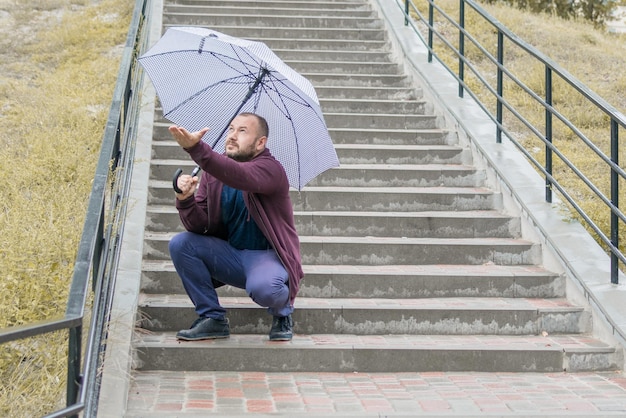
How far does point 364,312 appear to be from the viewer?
571 centimetres

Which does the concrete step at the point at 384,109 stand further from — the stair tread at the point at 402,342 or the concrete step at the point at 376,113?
the stair tread at the point at 402,342

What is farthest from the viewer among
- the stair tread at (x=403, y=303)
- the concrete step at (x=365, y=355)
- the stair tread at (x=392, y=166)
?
the stair tread at (x=392, y=166)

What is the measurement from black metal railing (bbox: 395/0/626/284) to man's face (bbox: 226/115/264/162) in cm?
243

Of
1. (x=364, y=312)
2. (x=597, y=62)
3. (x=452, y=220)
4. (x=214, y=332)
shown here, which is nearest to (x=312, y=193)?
(x=452, y=220)

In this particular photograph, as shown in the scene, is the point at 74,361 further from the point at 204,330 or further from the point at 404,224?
the point at 404,224

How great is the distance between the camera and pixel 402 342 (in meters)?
5.54

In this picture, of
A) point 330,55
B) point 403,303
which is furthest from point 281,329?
point 330,55

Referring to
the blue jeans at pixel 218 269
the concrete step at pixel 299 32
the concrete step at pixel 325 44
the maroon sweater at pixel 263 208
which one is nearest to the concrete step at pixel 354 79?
the concrete step at pixel 325 44

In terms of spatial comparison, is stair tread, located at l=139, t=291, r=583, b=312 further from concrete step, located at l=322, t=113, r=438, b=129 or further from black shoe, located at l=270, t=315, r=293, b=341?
concrete step, located at l=322, t=113, r=438, b=129

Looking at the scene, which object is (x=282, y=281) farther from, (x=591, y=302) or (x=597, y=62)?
(x=597, y=62)

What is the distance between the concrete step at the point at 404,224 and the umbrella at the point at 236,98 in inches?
63.4

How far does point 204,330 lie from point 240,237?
0.59m

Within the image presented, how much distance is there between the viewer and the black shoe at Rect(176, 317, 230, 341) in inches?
206

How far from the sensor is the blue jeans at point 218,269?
5027 millimetres
